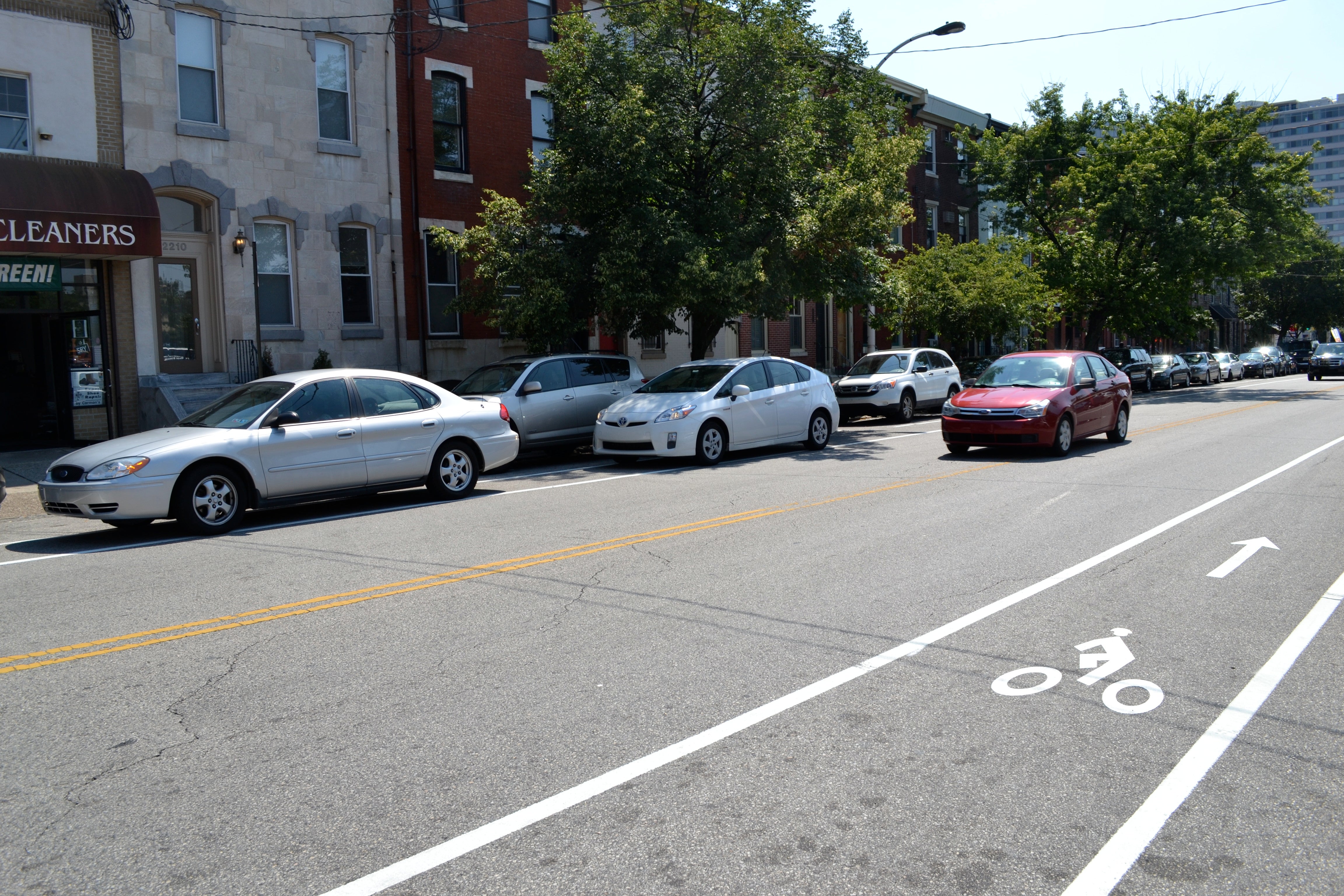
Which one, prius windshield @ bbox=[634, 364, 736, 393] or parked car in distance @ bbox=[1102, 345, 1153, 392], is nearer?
prius windshield @ bbox=[634, 364, 736, 393]

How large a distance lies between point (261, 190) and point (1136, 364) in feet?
106

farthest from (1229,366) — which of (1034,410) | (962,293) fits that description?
(1034,410)

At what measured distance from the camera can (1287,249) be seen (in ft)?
114

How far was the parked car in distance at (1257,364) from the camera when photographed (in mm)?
53094

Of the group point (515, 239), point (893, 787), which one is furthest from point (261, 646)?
point (515, 239)

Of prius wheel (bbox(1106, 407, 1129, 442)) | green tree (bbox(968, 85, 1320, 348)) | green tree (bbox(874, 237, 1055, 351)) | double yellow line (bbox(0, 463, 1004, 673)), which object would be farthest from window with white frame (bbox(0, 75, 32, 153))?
green tree (bbox(968, 85, 1320, 348))

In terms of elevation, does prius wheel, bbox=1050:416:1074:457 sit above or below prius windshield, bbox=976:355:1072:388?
below

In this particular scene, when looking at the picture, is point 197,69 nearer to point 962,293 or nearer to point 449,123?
point 449,123

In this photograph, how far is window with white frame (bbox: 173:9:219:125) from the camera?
18609mm

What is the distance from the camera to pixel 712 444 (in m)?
15.4

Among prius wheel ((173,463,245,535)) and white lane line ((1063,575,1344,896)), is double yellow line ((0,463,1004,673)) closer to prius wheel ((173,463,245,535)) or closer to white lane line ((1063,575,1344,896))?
Answer: prius wheel ((173,463,245,535))

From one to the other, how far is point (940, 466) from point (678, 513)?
17.1ft

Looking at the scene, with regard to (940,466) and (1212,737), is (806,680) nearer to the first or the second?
(1212,737)

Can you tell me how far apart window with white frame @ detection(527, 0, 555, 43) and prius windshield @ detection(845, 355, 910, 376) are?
10.4 meters
